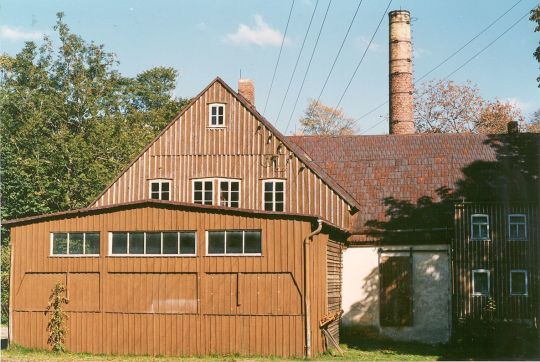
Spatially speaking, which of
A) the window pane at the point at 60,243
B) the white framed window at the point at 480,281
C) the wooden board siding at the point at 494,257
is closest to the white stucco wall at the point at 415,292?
the wooden board siding at the point at 494,257

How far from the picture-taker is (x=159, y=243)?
22406mm

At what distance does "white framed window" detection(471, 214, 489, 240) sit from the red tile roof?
9.58 feet

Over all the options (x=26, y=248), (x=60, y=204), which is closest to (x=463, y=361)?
(x=26, y=248)

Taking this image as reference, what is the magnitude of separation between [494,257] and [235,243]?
10649 mm

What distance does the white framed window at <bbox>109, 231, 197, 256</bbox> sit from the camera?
2223 centimetres

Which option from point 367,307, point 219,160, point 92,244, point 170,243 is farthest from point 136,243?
point 367,307

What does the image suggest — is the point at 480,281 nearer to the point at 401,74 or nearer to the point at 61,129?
the point at 401,74

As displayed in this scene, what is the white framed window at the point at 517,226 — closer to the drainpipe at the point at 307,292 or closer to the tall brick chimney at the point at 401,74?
the drainpipe at the point at 307,292

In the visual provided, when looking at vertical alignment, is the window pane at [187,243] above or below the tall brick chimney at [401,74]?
below

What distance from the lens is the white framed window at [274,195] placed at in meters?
28.7

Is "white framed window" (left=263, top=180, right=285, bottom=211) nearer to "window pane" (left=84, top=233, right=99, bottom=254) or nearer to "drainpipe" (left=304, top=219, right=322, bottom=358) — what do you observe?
"drainpipe" (left=304, top=219, right=322, bottom=358)

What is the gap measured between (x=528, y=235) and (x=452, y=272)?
10.3ft

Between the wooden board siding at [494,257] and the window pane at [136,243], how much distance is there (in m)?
12.0

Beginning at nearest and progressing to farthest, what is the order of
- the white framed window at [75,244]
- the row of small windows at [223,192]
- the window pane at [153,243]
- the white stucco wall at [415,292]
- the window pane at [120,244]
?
the window pane at [153,243], the window pane at [120,244], the white framed window at [75,244], the white stucco wall at [415,292], the row of small windows at [223,192]
